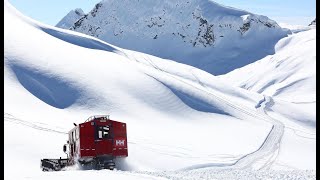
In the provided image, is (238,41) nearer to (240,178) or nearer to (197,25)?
(197,25)

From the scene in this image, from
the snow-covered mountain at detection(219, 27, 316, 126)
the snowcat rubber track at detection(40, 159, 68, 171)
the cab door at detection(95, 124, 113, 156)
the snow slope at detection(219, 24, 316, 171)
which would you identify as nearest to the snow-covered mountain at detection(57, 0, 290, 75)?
the snow slope at detection(219, 24, 316, 171)

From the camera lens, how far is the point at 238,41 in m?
182

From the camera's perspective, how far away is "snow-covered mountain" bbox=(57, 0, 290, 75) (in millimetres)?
173750

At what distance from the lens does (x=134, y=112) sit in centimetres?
6031

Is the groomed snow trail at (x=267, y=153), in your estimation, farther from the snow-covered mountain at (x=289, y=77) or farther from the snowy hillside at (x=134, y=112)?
the snow-covered mountain at (x=289, y=77)

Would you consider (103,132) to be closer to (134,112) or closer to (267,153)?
(267,153)

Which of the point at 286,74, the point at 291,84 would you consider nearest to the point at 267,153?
the point at 291,84

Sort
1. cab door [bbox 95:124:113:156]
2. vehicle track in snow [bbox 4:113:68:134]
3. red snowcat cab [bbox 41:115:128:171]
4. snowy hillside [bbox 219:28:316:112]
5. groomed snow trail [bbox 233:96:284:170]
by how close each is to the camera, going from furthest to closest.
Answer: snowy hillside [bbox 219:28:316:112] → vehicle track in snow [bbox 4:113:68:134] → groomed snow trail [bbox 233:96:284:170] → cab door [bbox 95:124:113:156] → red snowcat cab [bbox 41:115:128:171]

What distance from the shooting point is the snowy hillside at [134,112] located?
151 feet

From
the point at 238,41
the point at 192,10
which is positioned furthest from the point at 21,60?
the point at 192,10

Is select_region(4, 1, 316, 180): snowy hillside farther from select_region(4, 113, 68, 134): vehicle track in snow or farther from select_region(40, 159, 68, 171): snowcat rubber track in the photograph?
select_region(40, 159, 68, 171): snowcat rubber track

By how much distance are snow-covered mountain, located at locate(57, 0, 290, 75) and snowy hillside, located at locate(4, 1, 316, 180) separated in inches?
3424

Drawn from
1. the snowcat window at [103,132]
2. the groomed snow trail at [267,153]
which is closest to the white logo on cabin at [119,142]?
the snowcat window at [103,132]

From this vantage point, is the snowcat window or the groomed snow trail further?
the groomed snow trail
